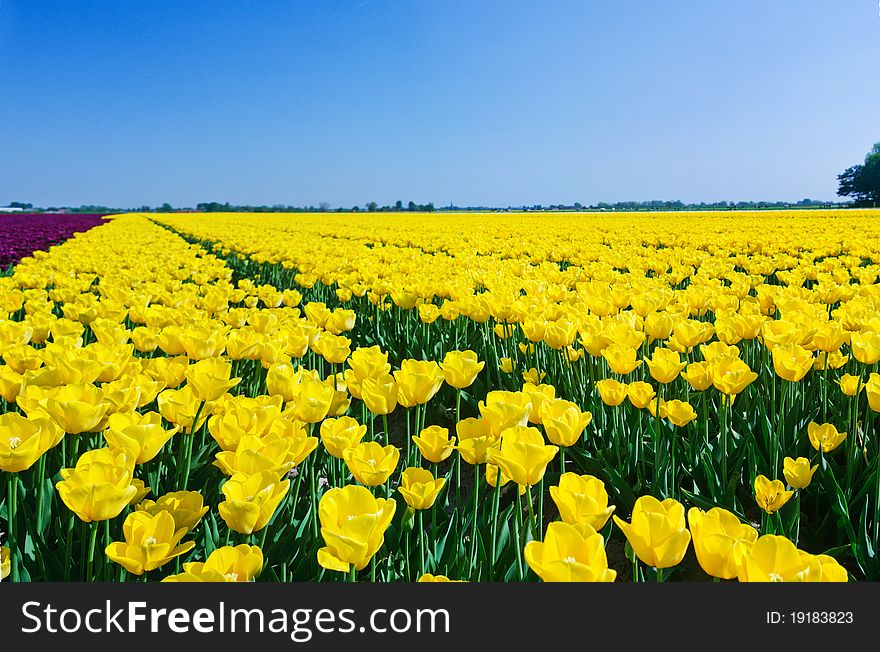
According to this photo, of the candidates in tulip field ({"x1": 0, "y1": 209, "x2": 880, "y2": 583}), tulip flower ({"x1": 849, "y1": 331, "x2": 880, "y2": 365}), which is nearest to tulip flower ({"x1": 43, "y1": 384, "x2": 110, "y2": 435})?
tulip field ({"x1": 0, "y1": 209, "x2": 880, "y2": 583})

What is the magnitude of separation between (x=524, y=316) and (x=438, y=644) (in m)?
2.26

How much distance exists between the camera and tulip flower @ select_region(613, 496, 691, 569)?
3.34 ft

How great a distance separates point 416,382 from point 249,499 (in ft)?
2.39

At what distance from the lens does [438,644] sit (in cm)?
108

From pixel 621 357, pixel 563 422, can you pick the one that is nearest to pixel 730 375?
pixel 621 357

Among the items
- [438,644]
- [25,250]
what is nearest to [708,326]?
[438,644]

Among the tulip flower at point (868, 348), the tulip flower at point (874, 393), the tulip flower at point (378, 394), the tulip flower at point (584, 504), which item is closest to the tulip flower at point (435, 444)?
the tulip flower at point (378, 394)

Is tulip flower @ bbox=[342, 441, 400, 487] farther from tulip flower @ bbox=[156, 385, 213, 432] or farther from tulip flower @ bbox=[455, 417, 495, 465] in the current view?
tulip flower @ bbox=[156, 385, 213, 432]

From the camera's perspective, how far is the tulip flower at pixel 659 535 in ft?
3.34

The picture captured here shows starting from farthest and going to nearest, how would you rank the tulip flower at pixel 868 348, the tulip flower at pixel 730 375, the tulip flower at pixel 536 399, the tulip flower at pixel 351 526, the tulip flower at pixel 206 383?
1. the tulip flower at pixel 868 348
2. the tulip flower at pixel 730 375
3. the tulip flower at pixel 206 383
4. the tulip flower at pixel 536 399
5. the tulip flower at pixel 351 526

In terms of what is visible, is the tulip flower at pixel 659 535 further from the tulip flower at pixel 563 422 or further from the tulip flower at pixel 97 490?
the tulip flower at pixel 97 490

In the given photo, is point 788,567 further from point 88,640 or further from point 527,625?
point 88,640

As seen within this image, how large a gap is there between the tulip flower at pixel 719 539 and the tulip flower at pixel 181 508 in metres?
0.94

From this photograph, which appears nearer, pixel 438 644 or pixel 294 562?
pixel 438 644
